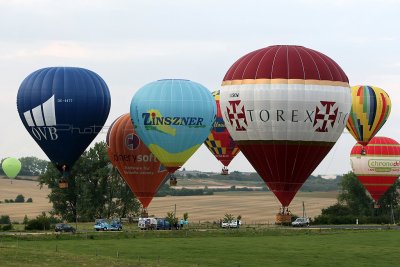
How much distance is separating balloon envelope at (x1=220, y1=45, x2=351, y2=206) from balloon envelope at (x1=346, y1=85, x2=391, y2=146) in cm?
3077

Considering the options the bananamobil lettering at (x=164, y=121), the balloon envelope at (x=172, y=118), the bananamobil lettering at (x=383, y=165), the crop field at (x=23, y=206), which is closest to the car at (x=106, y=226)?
the balloon envelope at (x=172, y=118)

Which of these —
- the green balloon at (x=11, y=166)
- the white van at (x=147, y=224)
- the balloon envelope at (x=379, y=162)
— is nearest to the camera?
the white van at (x=147, y=224)

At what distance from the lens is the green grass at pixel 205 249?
6556cm

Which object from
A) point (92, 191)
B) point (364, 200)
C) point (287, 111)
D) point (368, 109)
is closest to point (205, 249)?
point (287, 111)

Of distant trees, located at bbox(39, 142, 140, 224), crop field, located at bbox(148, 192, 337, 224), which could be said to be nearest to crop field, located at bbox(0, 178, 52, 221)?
distant trees, located at bbox(39, 142, 140, 224)

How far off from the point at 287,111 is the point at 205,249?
12489mm

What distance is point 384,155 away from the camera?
126 meters

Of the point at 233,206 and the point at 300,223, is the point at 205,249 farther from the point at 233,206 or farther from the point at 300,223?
the point at 233,206

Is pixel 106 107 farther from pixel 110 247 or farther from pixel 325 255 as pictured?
pixel 325 255

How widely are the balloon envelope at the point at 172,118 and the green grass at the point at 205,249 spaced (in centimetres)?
770

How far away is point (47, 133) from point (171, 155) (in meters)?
12.0

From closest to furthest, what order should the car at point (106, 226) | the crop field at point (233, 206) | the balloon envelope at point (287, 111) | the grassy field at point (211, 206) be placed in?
the balloon envelope at point (287, 111) → the car at point (106, 226) → the crop field at point (233, 206) → the grassy field at point (211, 206)

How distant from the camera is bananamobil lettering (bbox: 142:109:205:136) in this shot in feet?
303

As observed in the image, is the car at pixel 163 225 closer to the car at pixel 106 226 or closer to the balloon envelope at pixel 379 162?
the car at pixel 106 226
